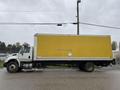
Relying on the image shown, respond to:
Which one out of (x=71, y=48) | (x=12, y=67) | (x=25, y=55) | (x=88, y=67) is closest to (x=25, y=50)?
(x=25, y=55)

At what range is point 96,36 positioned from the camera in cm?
2494

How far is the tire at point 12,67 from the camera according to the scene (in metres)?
23.7

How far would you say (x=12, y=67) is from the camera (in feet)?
77.8

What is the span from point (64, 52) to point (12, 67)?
4880mm

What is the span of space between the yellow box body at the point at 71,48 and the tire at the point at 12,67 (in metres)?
2.06

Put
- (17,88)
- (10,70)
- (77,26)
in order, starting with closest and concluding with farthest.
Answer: (17,88) < (10,70) < (77,26)

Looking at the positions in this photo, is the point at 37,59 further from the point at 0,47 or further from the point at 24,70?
the point at 0,47

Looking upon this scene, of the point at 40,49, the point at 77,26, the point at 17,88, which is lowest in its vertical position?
the point at 17,88

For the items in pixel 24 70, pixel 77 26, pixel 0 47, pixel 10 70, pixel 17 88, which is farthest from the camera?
pixel 0 47

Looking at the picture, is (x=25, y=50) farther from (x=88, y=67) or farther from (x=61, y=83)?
(x=61, y=83)

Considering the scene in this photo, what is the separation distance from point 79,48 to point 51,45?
2.60 m

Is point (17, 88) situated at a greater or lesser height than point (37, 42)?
lesser

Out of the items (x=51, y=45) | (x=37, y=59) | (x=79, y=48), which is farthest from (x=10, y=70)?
(x=79, y=48)

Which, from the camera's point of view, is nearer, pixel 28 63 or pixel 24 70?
pixel 28 63
